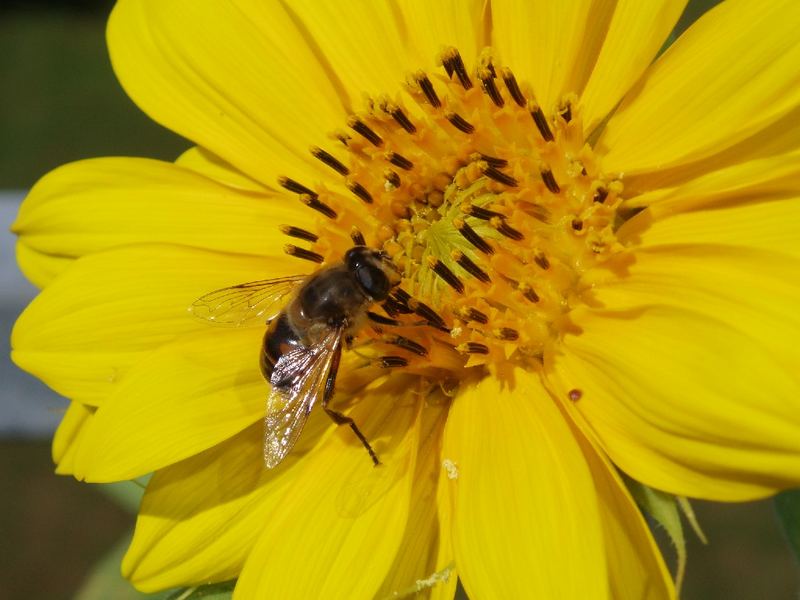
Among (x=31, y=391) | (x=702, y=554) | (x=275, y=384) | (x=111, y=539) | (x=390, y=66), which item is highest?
(x=390, y=66)

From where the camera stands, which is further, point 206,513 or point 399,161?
point 399,161

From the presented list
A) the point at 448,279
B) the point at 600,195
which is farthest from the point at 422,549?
the point at 600,195

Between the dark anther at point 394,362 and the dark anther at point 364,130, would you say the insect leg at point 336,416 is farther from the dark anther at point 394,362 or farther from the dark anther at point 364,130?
the dark anther at point 364,130

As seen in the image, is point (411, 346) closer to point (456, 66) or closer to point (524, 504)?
point (524, 504)

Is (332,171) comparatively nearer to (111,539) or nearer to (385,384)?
(385,384)

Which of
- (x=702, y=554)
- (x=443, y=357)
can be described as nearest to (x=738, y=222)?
(x=443, y=357)

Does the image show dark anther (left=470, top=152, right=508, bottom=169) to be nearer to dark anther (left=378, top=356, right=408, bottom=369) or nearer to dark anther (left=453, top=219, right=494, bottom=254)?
dark anther (left=453, top=219, right=494, bottom=254)

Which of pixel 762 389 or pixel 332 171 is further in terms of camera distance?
pixel 332 171
